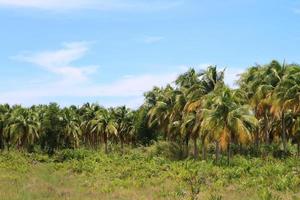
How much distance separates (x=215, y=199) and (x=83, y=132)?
256ft

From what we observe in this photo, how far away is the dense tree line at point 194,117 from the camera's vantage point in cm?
4372

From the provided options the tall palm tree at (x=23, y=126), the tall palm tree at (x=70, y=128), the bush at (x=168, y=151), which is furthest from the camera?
the tall palm tree at (x=70, y=128)

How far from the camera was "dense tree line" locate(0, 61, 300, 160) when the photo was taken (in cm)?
4372

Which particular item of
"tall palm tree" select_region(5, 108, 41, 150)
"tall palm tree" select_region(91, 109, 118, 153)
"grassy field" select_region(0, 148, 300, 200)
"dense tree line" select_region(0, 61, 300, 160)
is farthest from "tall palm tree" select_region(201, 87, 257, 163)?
"tall palm tree" select_region(91, 109, 118, 153)

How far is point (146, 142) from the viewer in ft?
281

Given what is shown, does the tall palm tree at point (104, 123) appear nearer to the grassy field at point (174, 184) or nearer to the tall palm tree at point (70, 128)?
the tall palm tree at point (70, 128)

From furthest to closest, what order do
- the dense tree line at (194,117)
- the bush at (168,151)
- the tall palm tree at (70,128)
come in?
1. the tall palm tree at (70,128)
2. the bush at (168,151)
3. the dense tree line at (194,117)

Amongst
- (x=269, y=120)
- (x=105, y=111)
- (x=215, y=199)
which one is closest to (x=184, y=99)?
(x=269, y=120)

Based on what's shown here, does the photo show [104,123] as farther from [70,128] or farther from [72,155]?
[72,155]

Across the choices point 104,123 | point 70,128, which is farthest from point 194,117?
point 104,123

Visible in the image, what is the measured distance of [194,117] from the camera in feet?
171

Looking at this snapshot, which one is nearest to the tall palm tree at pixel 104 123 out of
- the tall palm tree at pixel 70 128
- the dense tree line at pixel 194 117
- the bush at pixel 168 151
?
the dense tree line at pixel 194 117

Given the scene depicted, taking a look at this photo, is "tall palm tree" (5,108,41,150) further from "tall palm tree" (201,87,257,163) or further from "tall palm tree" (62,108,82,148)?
"tall palm tree" (201,87,257,163)

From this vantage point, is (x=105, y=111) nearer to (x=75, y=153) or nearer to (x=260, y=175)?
(x=75, y=153)
